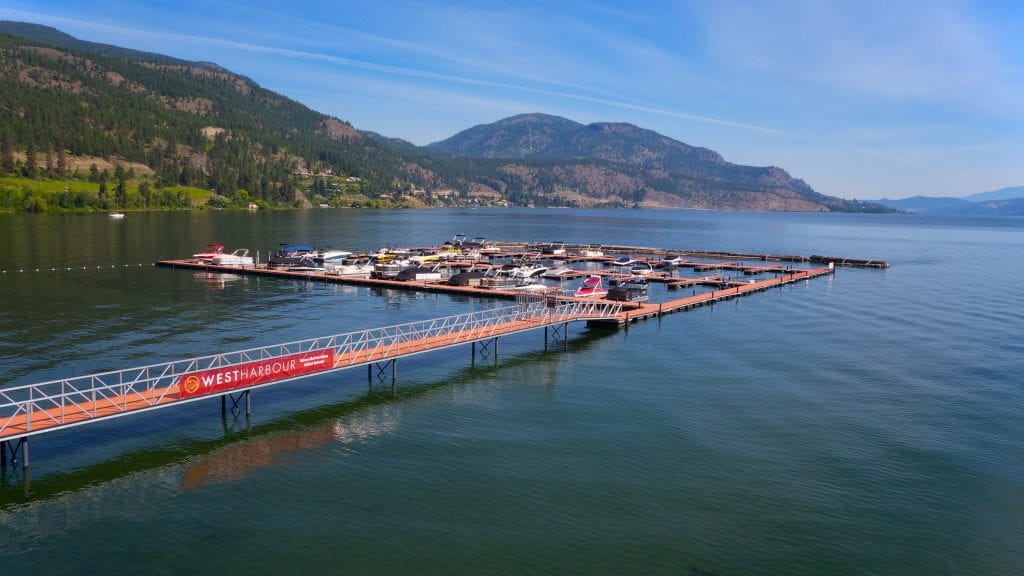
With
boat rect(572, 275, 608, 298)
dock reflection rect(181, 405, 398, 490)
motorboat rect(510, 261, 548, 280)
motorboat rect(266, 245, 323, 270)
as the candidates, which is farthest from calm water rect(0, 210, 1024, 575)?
motorboat rect(266, 245, 323, 270)

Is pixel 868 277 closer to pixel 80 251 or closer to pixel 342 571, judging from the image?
pixel 342 571

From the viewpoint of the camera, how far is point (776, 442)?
36812mm

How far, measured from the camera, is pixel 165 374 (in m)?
42.9

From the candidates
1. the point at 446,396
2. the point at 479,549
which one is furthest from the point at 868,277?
the point at 479,549

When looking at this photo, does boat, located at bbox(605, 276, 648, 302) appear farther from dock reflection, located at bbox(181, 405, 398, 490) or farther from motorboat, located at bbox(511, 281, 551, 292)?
dock reflection, located at bbox(181, 405, 398, 490)

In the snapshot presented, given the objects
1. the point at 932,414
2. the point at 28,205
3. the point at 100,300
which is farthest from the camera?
the point at 28,205

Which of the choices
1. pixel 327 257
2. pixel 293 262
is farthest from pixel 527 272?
pixel 293 262

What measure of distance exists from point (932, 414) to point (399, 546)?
35566mm

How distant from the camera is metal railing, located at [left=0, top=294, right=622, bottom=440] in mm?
30812

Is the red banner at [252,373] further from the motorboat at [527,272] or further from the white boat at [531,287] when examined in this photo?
the motorboat at [527,272]

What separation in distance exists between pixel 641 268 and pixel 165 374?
87884 mm

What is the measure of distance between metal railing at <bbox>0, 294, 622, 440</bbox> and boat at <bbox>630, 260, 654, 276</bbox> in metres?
34.9

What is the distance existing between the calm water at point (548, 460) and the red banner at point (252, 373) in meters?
2.54

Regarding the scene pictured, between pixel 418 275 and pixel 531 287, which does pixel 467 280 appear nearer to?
pixel 418 275
